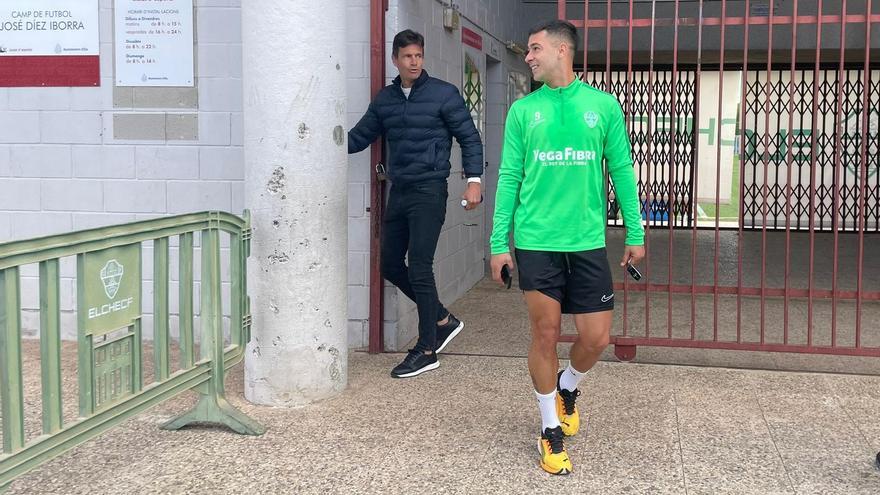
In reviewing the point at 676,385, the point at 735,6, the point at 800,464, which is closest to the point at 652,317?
the point at 676,385

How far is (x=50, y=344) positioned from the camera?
3361mm

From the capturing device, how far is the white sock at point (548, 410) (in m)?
4.02

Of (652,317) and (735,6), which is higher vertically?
(735,6)

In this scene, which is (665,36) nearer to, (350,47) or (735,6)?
(735,6)

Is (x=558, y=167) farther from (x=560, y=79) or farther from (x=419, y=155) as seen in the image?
(x=419, y=155)

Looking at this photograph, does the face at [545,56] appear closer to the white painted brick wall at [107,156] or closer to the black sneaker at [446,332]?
the black sneaker at [446,332]

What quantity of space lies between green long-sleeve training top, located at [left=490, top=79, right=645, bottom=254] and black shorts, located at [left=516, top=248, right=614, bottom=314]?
0.04m

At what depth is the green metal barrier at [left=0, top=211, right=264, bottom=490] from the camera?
319 centimetres

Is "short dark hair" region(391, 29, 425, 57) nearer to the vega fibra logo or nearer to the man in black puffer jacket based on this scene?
the man in black puffer jacket

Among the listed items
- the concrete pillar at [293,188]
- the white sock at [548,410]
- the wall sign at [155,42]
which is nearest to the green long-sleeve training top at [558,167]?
the white sock at [548,410]

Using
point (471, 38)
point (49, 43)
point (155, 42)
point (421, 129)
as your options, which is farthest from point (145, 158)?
point (471, 38)

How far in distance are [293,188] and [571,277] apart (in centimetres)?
158

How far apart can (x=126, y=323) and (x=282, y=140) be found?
136 centimetres

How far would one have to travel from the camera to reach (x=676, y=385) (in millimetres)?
5312
